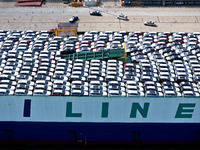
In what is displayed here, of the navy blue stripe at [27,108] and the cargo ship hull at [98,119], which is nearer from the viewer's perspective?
the cargo ship hull at [98,119]

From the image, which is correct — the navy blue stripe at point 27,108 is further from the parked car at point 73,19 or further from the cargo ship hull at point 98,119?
the parked car at point 73,19
